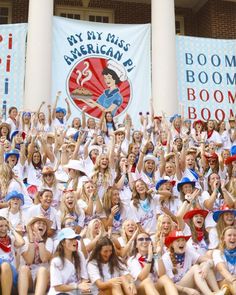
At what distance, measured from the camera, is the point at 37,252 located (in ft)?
17.5

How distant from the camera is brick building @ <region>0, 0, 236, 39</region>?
15.9 metres

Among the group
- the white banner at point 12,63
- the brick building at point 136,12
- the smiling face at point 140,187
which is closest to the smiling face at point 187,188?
the smiling face at point 140,187

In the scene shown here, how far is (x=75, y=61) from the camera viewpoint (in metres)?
12.6

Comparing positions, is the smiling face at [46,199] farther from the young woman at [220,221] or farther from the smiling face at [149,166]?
the smiling face at [149,166]

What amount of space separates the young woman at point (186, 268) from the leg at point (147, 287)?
33cm

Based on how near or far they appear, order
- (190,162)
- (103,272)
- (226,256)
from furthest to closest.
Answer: (190,162) < (226,256) < (103,272)

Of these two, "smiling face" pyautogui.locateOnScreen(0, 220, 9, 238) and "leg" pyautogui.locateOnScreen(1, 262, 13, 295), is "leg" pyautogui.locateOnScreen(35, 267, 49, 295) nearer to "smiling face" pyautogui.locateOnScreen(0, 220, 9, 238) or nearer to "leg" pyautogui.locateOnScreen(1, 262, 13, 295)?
"leg" pyautogui.locateOnScreen(1, 262, 13, 295)

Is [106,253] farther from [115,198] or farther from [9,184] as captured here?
[9,184]

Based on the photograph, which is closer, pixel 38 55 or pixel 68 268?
pixel 68 268

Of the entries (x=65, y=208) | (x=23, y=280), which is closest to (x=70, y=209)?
(x=65, y=208)

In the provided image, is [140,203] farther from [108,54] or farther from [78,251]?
[108,54]

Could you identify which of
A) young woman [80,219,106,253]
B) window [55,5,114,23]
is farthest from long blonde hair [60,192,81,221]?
window [55,5,114,23]

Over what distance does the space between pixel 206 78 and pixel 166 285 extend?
885 cm

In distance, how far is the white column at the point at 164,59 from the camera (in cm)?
1220
